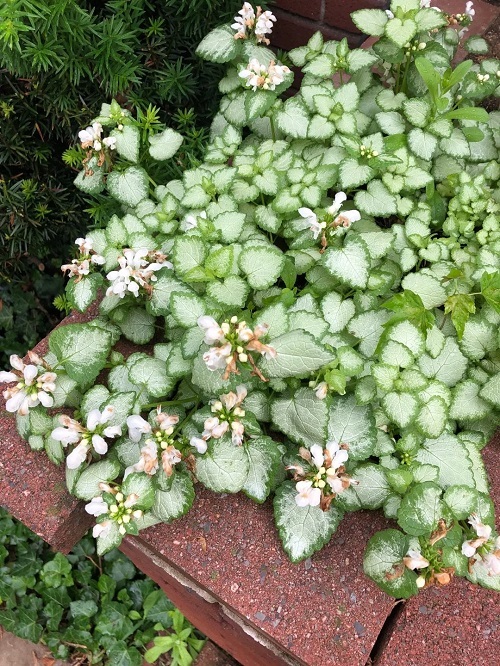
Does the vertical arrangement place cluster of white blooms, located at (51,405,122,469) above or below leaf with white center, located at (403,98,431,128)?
below

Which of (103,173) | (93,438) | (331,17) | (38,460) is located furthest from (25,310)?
(331,17)

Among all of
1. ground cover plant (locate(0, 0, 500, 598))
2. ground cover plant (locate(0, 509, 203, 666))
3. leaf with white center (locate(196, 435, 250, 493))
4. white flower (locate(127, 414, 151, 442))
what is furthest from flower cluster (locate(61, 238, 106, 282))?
ground cover plant (locate(0, 509, 203, 666))

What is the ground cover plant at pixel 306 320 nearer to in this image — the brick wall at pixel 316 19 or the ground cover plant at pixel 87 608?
the brick wall at pixel 316 19

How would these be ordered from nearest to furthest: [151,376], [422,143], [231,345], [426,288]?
[231,345] → [151,376] → [426,288] → [422,143]

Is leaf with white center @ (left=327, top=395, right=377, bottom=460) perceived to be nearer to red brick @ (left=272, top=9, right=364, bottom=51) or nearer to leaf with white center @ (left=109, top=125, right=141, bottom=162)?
leaf with white center @ (left=109, top=125, right=141, bottom=162)

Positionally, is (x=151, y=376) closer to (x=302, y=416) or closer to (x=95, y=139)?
(x=302, y=416)

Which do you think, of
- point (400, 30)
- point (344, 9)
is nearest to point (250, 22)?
point (400, 30)
